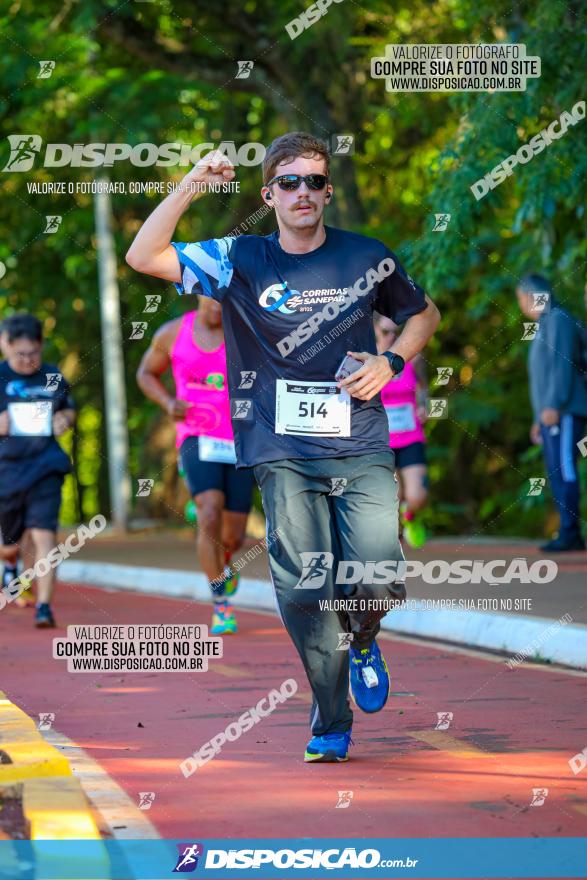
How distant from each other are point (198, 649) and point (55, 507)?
2176 mm

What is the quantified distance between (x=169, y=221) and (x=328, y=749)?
6.55 feet

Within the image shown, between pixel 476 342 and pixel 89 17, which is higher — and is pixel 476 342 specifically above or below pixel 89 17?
below

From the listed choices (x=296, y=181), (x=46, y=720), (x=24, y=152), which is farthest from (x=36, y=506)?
(x=24, y=152)

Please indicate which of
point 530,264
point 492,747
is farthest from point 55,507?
point 530,264

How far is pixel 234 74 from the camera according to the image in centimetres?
2002

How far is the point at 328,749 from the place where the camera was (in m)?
6.50

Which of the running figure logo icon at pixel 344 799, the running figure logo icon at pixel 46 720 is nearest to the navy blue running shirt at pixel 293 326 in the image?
the running figure logo icon at pixel 344 799

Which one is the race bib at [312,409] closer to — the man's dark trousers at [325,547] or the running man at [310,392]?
the running man at [310,392]

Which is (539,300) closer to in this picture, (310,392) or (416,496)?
(416,496)

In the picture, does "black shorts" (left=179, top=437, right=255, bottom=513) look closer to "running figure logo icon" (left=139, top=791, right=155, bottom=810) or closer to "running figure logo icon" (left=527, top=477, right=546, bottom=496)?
"running figure logo icon" (left=139, top=791, right=155, bottom=810)

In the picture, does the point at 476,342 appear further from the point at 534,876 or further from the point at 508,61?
the point at 534,876

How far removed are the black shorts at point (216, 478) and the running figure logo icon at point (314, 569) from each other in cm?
470

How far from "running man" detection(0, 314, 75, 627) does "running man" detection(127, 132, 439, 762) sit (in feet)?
18.9

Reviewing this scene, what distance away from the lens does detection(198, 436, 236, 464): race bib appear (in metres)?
11.1
